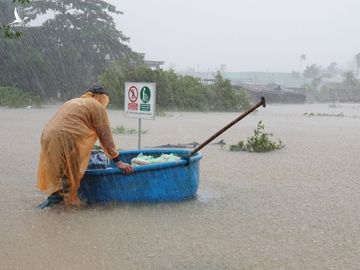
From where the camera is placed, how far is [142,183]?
631 cm

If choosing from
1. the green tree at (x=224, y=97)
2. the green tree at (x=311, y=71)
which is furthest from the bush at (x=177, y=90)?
the green tree at (x=311, y=71)

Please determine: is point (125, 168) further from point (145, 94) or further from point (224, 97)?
point (224, 97)

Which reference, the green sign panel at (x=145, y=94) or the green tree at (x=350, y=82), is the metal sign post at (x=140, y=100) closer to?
the green sign panel at (x=145, y=94)

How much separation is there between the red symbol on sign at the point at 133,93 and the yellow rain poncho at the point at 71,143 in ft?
8.75

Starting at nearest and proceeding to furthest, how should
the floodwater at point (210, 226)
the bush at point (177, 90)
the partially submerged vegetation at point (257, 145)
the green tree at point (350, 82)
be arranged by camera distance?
the floodwater at point (210, 226), the partially submerged vegetation at point (257, 145), the bush at point (177, 90), the green tree at point (350, 82)

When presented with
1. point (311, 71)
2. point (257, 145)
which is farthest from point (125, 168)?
point (311, 71)

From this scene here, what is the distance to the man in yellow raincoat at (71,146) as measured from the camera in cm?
603

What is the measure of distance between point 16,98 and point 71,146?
21.6 m

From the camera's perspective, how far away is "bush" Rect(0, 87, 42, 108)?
25991mm

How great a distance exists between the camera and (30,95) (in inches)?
1118

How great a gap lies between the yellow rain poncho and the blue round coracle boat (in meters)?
0.21

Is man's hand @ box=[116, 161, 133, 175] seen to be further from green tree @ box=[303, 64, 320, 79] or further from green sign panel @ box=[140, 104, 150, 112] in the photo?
green tree @ box=[303, 64, 320, 79]

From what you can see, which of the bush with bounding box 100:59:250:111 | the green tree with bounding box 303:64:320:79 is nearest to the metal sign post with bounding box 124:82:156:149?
the bush with bounding box 100:59:250:111

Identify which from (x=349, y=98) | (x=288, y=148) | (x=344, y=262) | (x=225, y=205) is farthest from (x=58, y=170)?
(x=349, y=98)
